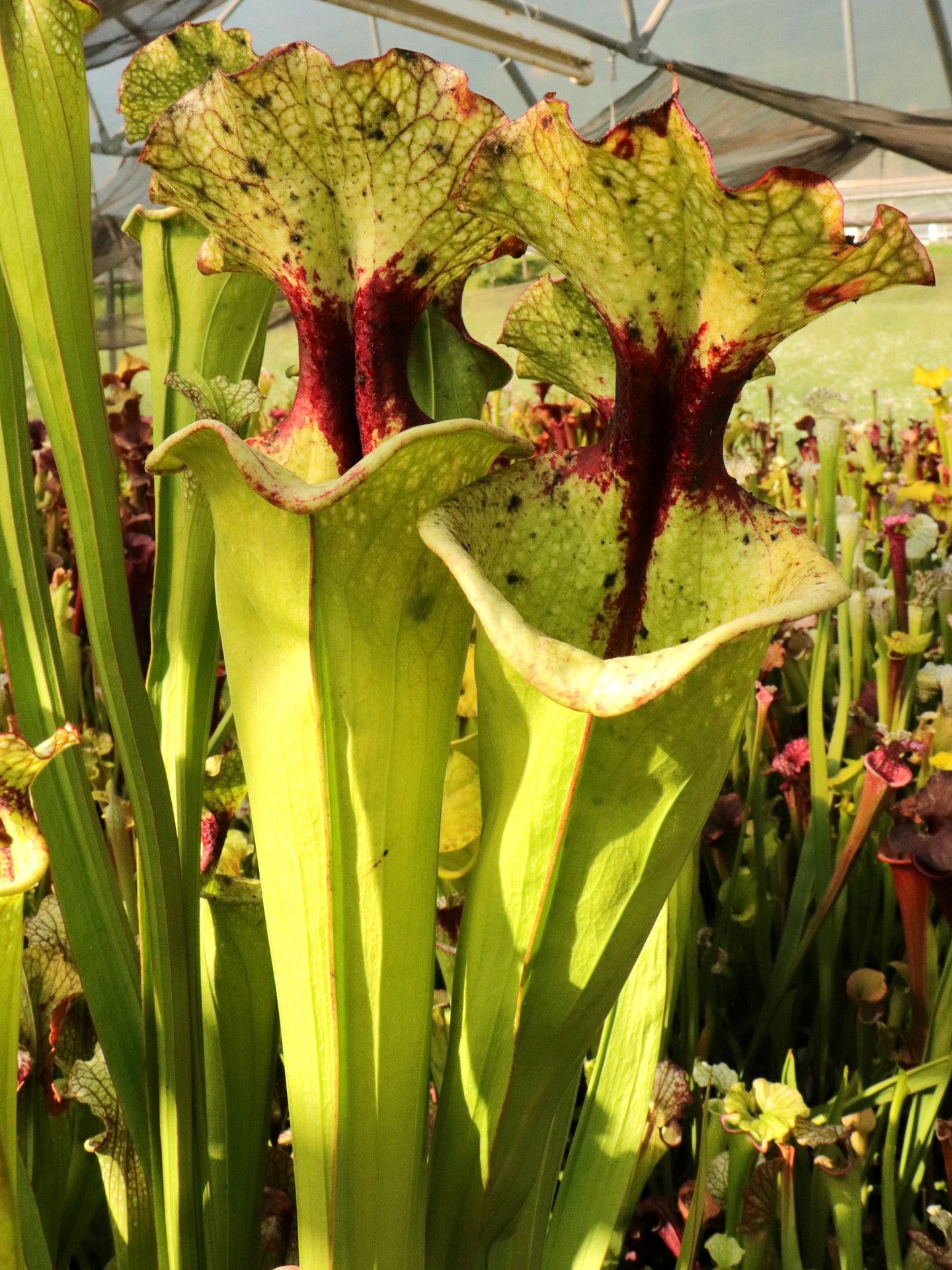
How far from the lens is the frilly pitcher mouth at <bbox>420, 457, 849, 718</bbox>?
411 millimetres

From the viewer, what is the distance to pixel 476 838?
29.8 inches

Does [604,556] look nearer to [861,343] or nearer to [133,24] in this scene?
[133,24]

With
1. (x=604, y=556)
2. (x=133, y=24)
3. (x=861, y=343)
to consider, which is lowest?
(x=604, y=556)

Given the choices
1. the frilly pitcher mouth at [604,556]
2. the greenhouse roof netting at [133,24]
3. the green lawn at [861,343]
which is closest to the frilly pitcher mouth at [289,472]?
the frilly pitcher mouth at [604,556]

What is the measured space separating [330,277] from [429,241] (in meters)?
0.05

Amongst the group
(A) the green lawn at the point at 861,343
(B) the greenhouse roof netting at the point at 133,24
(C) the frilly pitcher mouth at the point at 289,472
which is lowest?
(C) the frilly pitcher mouth at the point at 289,472

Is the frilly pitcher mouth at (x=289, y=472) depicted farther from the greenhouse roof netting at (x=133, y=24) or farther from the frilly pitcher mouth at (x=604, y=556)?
the greenhouse roof netting at (x=133, y=24)

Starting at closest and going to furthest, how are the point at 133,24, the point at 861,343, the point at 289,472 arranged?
the point at 289,472, the point at 133,24, the point at 861,343

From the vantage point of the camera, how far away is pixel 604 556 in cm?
45

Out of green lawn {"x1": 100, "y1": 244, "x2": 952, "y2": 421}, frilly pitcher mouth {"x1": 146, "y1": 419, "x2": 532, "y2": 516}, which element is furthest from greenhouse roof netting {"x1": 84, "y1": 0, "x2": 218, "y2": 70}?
frilly pitcher mouth {"x1": 146, "y1": 419, "x2": 532, "y2": 516}

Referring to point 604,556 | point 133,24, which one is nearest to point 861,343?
point 133,24

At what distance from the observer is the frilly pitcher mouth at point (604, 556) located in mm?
411

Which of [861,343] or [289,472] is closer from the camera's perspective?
[289,472]

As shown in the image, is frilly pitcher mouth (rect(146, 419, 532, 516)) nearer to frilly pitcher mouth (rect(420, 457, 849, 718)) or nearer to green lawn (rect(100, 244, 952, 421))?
frilly pitcher mouth (rect(420, 457, 849, 718))
